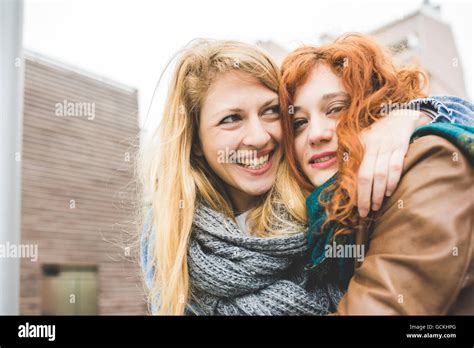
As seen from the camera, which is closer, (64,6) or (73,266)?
(64,6)

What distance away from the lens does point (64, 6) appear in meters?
2.34

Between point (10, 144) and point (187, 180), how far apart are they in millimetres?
802

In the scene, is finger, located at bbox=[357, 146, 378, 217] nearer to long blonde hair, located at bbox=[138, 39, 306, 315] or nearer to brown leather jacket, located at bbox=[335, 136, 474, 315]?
brown leather jacket, located at bbox=[335, 136, 474, 315]

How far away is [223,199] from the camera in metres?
2.00

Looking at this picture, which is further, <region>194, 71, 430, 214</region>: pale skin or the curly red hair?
<region>194, 71, 430, 214</region>: pale skin

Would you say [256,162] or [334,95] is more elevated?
[334,95]

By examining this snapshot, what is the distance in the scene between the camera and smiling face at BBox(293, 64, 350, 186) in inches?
70.8

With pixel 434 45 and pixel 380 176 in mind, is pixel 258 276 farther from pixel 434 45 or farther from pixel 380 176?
pixel 434 45

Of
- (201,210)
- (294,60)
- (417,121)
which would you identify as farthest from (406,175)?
(201,210)

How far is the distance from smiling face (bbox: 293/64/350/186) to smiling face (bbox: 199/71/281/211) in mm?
118

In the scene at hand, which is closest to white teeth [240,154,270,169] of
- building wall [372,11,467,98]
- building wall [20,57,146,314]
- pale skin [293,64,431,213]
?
pale skin [293,64,431,213]

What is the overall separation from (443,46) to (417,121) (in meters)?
1.02

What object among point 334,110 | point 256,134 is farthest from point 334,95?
point 256,134

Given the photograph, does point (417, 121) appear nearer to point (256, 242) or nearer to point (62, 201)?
point (256, 242)
